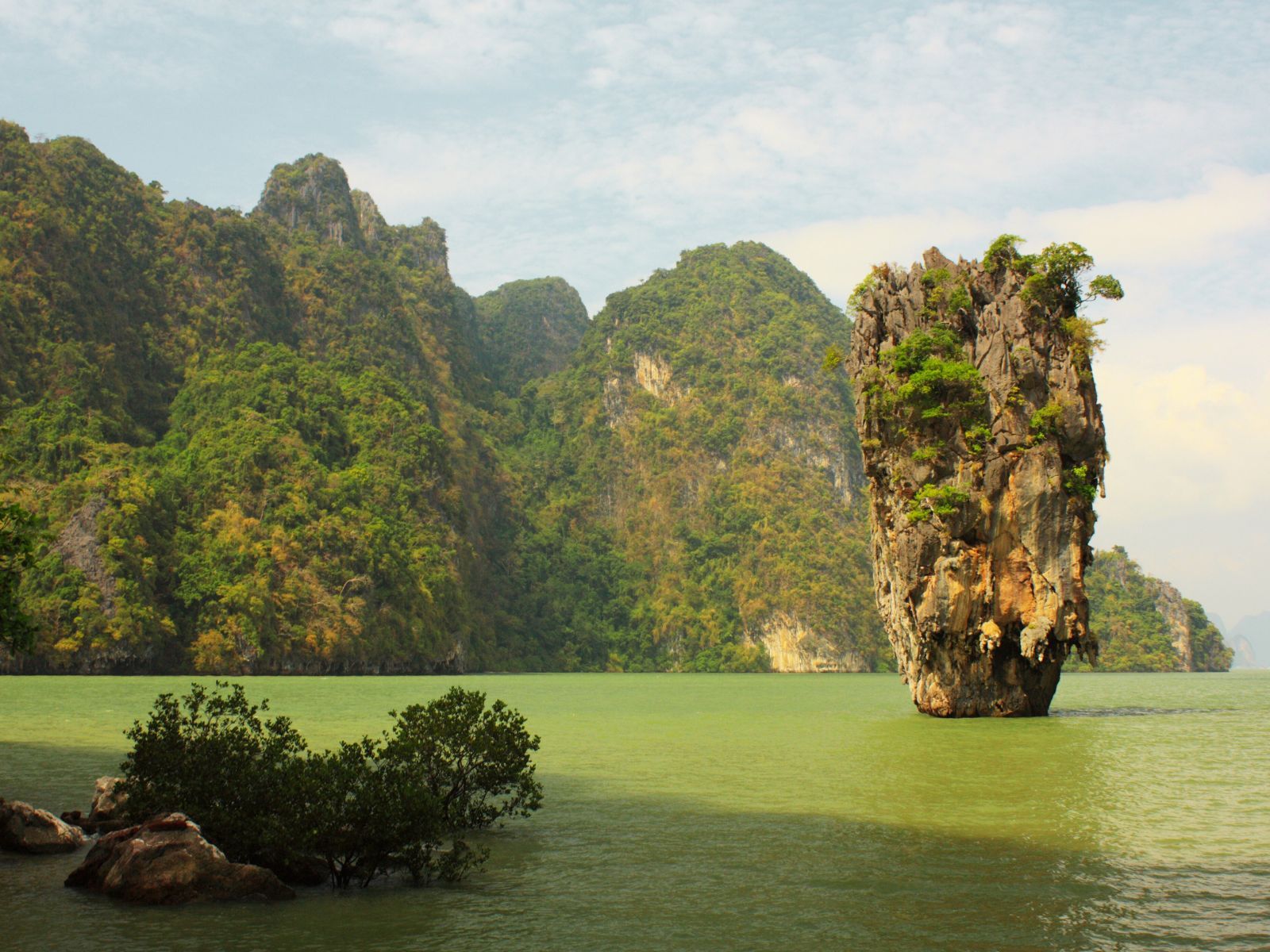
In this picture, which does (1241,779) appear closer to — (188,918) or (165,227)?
(188,918)

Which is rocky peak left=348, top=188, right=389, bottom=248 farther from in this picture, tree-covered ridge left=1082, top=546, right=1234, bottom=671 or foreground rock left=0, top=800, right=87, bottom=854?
foreground rock left=0, top=800, right=87, bottom=854

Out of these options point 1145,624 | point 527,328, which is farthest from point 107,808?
point 527,328

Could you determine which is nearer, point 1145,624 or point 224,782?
point 224,782

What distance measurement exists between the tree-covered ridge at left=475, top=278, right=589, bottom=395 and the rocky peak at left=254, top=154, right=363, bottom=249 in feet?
121

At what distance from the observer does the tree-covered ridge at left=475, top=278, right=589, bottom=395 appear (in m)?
163

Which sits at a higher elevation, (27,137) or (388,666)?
(27,137)

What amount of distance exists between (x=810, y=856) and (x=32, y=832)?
7.96m

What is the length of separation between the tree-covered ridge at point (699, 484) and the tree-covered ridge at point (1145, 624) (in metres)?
22.0

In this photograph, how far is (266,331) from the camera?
97438 millimetres

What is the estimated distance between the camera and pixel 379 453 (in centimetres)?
8719

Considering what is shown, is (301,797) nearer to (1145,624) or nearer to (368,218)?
Answer: (1145,624)

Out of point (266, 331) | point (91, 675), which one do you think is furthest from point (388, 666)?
point (266, 331)

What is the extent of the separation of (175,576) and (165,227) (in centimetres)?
4257

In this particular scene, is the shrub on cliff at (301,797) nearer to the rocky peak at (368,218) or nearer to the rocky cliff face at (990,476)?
the rocky cliff face at (990,476)
